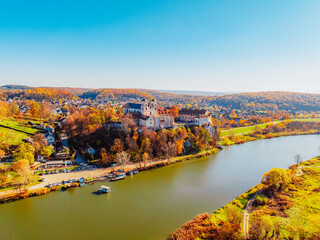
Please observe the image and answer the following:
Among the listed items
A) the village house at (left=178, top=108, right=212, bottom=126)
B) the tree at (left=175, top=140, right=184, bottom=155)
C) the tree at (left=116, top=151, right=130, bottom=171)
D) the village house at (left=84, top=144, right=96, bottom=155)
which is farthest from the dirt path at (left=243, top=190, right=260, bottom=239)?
the village house at (left=178, top=108, right=212, bottom=126)

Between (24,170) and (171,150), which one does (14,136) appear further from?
(171,150)

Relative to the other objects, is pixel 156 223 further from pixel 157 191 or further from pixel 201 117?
pixel 201 117

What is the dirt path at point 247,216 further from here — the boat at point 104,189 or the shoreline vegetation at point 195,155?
the boat at point 104,189

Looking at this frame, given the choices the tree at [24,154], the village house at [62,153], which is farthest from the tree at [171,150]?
the tree at [24,154]

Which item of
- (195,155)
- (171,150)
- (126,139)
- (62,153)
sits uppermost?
(126,139)

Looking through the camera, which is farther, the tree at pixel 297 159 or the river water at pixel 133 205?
the tree at pixel 297 159

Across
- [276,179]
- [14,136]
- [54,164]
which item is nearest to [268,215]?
[276,179]
